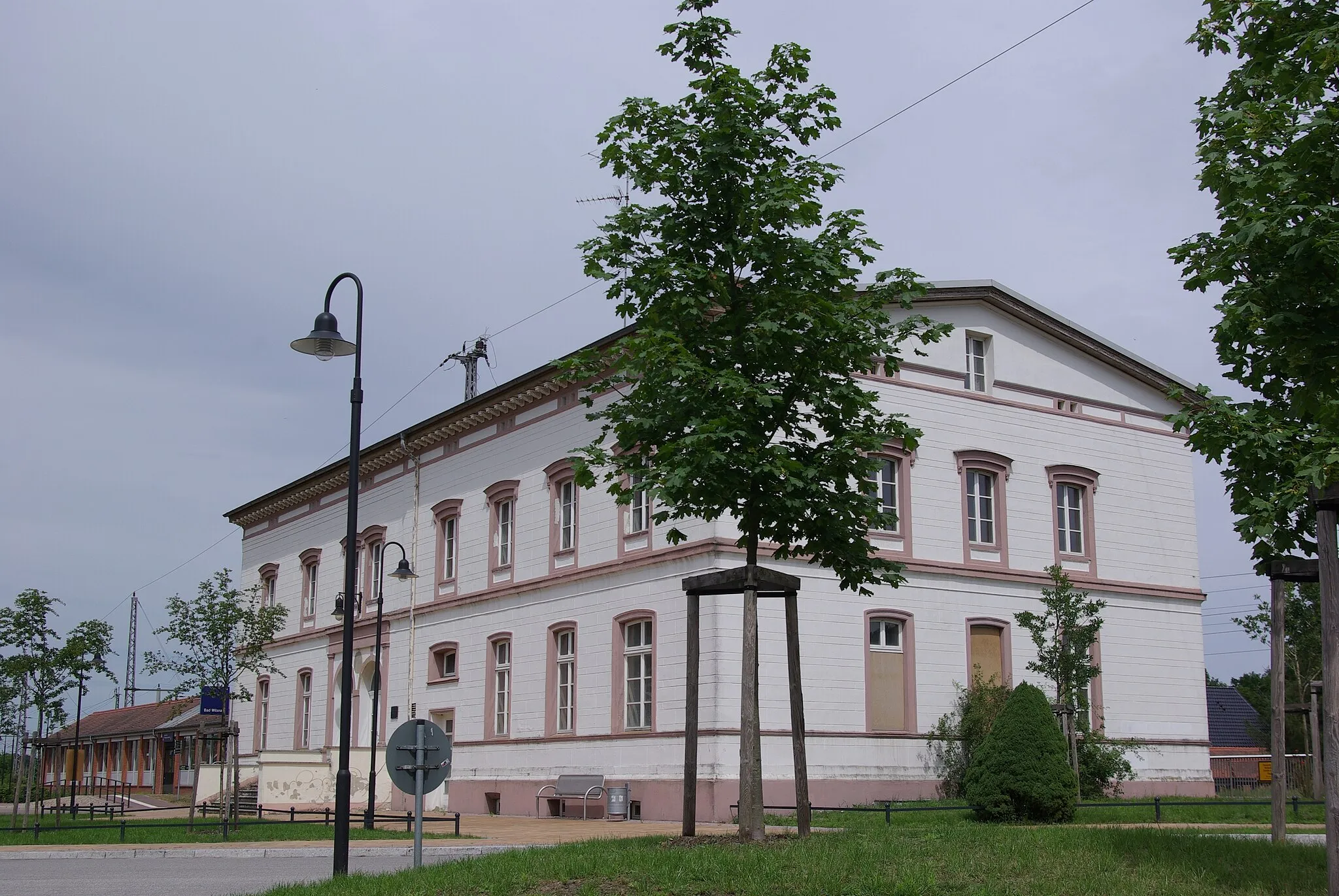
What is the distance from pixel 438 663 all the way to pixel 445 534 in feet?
11.1

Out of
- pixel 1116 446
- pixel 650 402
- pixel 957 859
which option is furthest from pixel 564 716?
pixel 957 859

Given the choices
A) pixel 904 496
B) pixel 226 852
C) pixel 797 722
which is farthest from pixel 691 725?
pixel 904 496

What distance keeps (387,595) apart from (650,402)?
2577 centimetres

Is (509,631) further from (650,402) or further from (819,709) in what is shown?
(650,402)

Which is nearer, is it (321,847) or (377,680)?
(321,847)

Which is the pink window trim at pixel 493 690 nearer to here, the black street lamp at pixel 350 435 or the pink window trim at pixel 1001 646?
the pink window trim at pixel 1001 646

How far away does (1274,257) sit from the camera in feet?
35.6

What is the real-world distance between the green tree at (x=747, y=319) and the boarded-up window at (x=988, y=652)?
1513cm

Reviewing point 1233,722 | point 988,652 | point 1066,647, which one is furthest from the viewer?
point 1233,722

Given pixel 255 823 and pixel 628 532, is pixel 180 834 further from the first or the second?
pixel 628 532

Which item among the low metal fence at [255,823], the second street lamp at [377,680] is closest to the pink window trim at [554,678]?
the low metal fence at [255,823]

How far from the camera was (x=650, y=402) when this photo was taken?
1498cm

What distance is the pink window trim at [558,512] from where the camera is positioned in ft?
102

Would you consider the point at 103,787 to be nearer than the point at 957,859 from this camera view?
No
